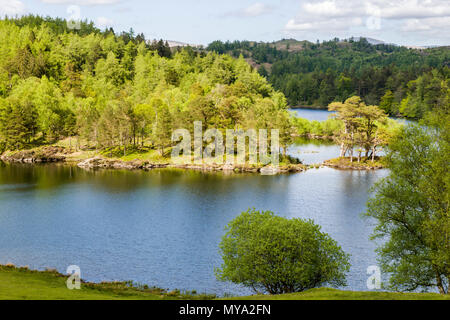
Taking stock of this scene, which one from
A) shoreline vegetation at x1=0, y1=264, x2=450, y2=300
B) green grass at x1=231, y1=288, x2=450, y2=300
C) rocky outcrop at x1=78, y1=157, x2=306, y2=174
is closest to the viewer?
green grass at x1=231, y1=288, x2=450, y2=300

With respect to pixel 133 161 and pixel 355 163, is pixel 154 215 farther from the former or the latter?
pixel 355 163

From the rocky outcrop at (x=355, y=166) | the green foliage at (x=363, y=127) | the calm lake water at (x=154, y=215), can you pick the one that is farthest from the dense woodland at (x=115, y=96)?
the calm lake water at (x=154, y=215)


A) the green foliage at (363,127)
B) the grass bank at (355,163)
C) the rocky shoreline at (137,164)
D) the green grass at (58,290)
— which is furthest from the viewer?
the green foliage at (363,127)

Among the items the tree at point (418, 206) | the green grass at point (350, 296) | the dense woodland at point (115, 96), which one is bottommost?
the green grass at point (350, 296)

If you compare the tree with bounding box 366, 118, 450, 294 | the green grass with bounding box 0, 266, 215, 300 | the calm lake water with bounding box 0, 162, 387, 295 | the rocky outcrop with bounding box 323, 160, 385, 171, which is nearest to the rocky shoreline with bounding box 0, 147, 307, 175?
the calm lake water with bounding box 0, 162, 387, 295

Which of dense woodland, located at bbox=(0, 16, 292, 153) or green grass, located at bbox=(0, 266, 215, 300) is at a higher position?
dense woodland, located at bbox=(0, 16, 292, 153)

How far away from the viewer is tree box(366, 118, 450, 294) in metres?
32.8

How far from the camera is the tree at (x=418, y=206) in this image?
32.8 metres

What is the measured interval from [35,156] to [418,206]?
104m

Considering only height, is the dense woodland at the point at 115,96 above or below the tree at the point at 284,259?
above

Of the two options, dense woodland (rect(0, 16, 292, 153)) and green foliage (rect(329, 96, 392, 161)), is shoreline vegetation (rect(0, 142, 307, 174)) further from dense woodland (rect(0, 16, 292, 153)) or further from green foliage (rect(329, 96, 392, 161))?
green foliage (rect(329, 96, 392, 161))

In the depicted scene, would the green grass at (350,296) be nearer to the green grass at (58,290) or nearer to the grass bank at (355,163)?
the green grass at (58,290)

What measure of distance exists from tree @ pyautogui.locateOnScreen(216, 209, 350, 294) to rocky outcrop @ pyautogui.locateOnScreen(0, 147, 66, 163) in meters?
93.0

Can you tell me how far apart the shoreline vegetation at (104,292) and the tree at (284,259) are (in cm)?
271
